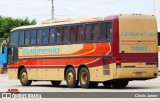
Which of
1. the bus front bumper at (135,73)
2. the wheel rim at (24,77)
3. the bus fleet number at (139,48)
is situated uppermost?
the bus fleet number at (139,48)

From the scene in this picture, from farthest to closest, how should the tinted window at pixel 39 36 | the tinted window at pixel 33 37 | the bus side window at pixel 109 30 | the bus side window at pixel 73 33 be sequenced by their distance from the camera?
1. the tinted window at pixel 33 37
2. the tinted window at pixel 39 36
3. the bus side window at pixel 73 33
4. the bus side window at pixel 109 30

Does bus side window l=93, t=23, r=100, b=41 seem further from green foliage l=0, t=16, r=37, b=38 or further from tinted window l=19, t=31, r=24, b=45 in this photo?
green foliage l=0, t=16, r=37, b=38

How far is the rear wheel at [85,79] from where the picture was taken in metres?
28.5

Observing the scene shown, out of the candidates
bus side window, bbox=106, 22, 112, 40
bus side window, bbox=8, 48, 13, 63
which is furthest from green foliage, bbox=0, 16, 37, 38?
bus side window, bbox=106, 22, 112, 40

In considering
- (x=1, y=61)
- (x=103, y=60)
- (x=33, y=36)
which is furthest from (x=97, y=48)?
Result: (x=1, y=61)

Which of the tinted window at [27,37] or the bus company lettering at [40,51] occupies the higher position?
the tinted window at [27,37]

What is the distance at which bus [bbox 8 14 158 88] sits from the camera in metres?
27.4

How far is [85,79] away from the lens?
28.9 m

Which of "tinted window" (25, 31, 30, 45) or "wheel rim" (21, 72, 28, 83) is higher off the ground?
"tinted window" (25, 31, 30, 45)

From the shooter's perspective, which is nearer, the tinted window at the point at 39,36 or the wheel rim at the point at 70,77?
the wheel rim at the point at 70,77

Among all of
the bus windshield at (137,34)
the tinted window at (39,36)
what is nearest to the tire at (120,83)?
the bus windshield at (137,34)

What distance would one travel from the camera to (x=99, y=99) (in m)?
21.2

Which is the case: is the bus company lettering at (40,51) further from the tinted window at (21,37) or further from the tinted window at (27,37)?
the tinted window at (21,37)

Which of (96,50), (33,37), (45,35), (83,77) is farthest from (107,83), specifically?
(33,37)
